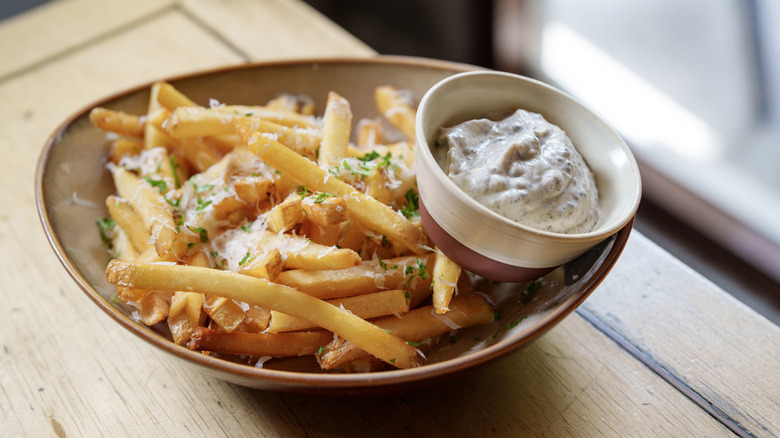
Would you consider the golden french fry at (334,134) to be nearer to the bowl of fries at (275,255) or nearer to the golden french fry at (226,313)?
the bowl of fries at (275,255)

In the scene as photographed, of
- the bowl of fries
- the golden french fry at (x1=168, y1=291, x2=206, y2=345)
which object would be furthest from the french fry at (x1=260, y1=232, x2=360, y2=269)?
the golden french fry at (x1=168, y1=291, x2=206, y2=345)

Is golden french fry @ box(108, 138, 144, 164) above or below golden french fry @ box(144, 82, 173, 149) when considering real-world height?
below

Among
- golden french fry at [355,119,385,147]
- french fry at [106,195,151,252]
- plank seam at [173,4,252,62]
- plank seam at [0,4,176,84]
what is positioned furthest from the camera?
plank seam at [173,4,252,62]

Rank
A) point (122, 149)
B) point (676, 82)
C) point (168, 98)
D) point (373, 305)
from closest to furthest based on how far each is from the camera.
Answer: point (373, 305) → point (168, 98) → point (122, 149) → point (676, 82)

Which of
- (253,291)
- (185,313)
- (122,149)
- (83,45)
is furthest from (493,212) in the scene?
(83,45)

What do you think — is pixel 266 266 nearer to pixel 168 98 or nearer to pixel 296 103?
pixel 168 98

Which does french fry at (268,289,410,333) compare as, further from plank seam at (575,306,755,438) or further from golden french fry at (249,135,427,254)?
plank seam at (575,306,755,438)

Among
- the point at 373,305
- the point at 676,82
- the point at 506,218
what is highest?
the point at 506,218
